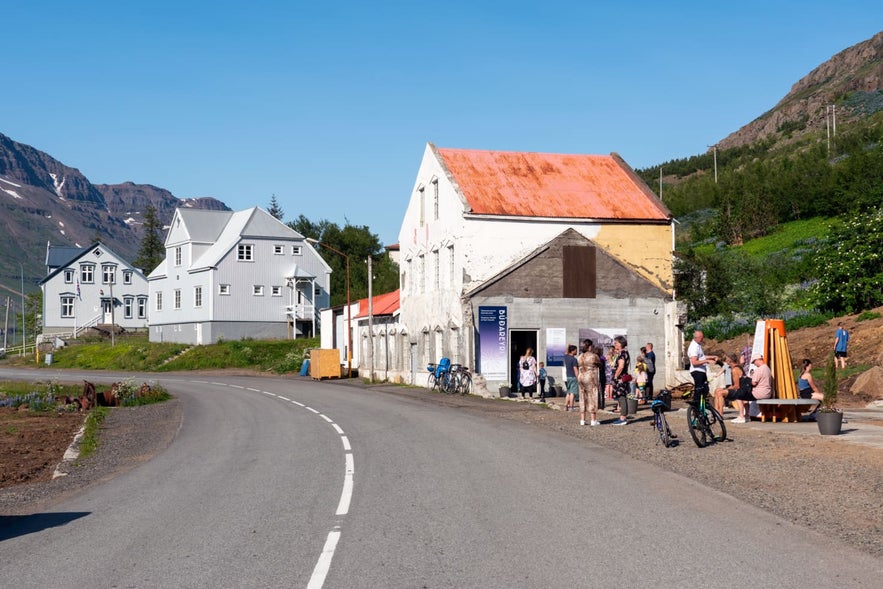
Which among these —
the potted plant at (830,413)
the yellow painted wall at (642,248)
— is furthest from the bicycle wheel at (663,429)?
the yellow painted wall at (642,248)

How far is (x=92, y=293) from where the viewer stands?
3863 inches

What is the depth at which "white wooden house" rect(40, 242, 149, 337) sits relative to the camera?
9575 centimetres

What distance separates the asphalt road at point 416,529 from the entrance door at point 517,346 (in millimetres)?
19642

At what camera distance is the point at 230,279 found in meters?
70.3

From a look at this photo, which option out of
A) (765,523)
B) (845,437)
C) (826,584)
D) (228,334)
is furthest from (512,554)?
(228,334)

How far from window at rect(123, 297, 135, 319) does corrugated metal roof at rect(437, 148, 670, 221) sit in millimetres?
66940

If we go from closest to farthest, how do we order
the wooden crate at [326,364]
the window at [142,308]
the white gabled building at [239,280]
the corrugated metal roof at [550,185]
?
1. the corrugated metal roof at [550,185]
2. the wooden crate at [326,364]
3. the white gabled building at [239,280]
4. the window at [142,308]

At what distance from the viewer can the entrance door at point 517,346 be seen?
36.8 metres

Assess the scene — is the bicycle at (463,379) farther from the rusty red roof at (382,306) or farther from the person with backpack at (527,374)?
the rusty red roof at (382,306)

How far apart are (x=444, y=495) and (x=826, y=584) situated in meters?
5.29

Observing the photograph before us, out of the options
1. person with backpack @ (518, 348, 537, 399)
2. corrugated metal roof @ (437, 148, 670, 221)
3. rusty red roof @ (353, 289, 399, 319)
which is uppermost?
corrugated metal roof @ (437, 148, 670, 221)

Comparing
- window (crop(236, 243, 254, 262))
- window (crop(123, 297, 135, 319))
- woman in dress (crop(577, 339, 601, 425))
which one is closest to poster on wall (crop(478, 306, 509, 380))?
woman in dress (crop(577, 339, 601, 425))

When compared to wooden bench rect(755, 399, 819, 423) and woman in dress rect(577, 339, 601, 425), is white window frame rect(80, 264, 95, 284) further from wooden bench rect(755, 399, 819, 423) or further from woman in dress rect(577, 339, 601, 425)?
wooden bench rect(755, 399, 819, 423)

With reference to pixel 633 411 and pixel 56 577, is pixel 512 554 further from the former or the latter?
pixel 633 411
